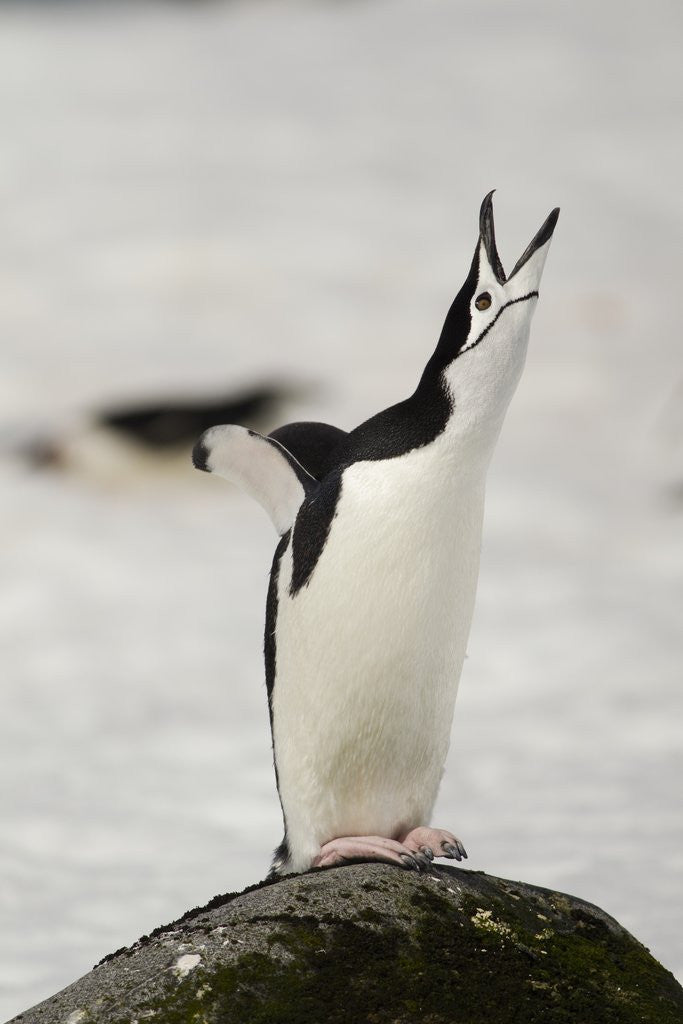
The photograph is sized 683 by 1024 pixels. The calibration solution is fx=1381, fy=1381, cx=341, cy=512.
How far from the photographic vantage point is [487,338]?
7.01ft

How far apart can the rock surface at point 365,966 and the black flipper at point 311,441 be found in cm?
78

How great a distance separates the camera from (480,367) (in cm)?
214

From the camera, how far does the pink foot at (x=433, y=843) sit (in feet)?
7.20

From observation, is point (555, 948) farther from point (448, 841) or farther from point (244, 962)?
point (244, 962)

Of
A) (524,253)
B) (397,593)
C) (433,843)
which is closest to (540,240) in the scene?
(524,253)

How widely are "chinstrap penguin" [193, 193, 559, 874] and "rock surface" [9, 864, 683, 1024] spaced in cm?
10

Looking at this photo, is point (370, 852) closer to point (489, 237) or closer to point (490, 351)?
point (490, 351)

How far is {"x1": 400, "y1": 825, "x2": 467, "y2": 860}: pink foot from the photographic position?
2.19 m

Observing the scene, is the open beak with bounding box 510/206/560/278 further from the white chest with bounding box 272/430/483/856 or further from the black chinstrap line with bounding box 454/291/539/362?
the white chest with bounding box 272/430/483/856

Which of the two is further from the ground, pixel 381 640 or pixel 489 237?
pixel 489 237

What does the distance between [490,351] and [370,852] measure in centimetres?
82

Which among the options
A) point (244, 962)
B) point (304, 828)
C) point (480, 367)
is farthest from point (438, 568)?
point (244, 962)

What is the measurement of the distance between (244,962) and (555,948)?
20.2 inches

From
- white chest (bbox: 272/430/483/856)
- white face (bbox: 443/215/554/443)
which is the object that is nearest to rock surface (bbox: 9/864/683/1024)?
white chest (bbox: 272/430/483/856)
